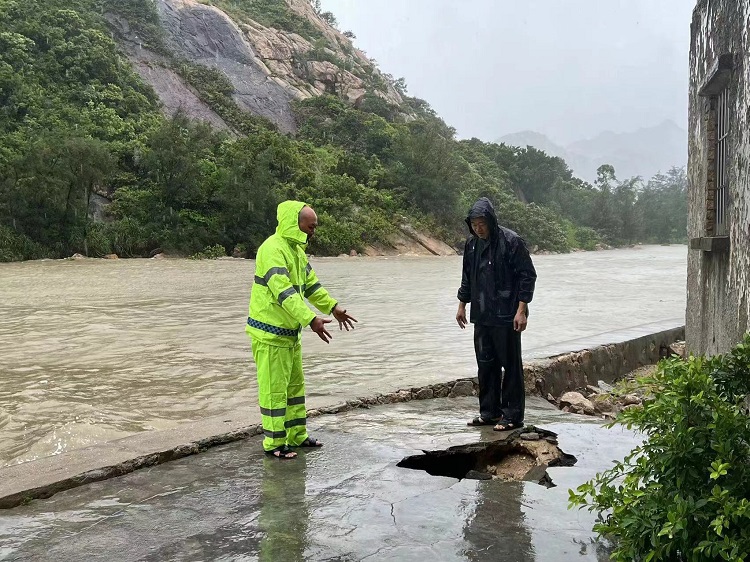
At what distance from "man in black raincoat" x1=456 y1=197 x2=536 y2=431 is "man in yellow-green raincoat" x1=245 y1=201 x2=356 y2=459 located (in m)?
1.27

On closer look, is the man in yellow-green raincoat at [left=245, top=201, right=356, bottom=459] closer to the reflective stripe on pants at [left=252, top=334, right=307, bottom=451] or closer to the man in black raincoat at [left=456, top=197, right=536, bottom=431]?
the reflective stripe on pants at [left=252, top=334, right=307, bottom=451]

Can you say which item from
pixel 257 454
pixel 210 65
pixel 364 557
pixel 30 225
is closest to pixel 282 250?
pixel 257 454

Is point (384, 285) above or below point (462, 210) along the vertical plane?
below

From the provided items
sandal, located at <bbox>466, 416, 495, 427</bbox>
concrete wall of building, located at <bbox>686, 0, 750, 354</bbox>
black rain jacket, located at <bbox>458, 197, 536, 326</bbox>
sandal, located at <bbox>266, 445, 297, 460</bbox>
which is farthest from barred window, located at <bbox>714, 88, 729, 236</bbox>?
sandal, located at <bbox>266, 445, 297, 460</bbox>

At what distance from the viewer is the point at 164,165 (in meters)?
35.8

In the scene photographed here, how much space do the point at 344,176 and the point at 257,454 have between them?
41775mm

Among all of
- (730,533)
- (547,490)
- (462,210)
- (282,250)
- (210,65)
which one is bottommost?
(547,490)

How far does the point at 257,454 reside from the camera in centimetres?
472

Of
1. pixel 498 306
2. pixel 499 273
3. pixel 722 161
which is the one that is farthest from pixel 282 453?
pixel 722 161

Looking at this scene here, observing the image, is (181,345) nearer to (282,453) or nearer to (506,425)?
(282,453)

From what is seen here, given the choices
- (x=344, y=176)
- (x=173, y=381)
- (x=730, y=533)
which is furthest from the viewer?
(x=344, y=176)

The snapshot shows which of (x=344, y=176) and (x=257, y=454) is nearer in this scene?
(x=257, y=454)

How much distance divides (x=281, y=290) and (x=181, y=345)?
5.78m

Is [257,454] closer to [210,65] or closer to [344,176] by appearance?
[344,176]
